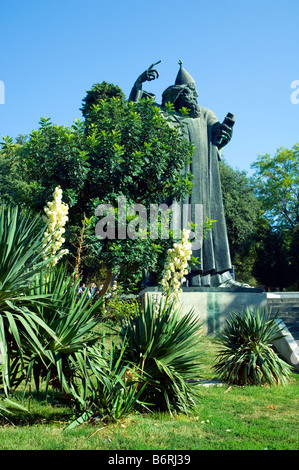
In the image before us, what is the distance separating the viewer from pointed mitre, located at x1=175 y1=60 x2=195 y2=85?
43.9 ft

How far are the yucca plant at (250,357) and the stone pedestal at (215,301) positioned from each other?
131 inches

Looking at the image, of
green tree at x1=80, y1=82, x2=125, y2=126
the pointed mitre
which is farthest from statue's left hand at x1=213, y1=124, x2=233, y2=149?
green tree at x1=80, y1=82, x2=125, y2=126

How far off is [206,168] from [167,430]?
377 inches

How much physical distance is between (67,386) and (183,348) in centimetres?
147

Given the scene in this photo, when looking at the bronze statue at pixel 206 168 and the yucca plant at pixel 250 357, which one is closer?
the yucca plant at pixel 250 357

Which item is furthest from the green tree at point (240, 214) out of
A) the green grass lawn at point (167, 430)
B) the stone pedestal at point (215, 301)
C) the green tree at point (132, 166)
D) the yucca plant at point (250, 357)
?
the green grass lawn at point (167, 430)

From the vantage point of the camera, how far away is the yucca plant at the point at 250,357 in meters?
7.26

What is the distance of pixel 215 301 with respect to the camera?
1151cm

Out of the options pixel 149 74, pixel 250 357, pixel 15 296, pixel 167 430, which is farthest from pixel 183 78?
pixel 167 430

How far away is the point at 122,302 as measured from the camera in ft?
35.2

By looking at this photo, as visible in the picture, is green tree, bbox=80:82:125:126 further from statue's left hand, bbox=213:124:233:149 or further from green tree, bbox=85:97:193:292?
green tree, bbox=85:97:193:292

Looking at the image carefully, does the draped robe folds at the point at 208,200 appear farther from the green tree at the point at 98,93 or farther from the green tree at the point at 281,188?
the green tree at the point at 281,188

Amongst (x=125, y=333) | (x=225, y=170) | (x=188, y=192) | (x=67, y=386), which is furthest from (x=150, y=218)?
(x=225, y=170)
